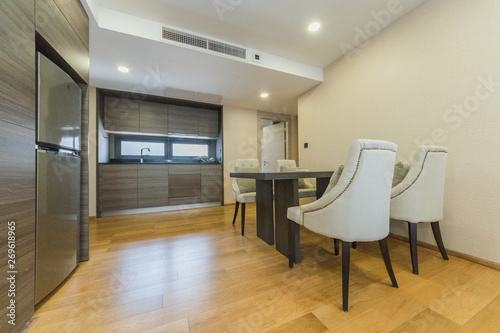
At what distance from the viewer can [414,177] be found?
137cm

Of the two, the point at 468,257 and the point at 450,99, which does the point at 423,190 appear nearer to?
the point at 468,257

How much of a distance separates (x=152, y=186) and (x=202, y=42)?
268 centimetres

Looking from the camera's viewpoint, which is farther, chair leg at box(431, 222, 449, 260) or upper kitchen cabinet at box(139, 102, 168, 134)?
upper kitchen cabinet at box(139, 102, 168, 134)

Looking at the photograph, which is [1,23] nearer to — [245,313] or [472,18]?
[245,313]

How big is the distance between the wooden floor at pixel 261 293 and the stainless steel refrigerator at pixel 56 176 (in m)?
0.19

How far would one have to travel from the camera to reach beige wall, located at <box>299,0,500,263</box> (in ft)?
4.56

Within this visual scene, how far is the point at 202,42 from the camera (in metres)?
2.10

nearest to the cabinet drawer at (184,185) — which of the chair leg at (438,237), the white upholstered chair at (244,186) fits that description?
the white upholstered chair at (244,186)

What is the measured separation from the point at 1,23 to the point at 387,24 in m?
3.19

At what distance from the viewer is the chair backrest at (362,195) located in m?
0.96

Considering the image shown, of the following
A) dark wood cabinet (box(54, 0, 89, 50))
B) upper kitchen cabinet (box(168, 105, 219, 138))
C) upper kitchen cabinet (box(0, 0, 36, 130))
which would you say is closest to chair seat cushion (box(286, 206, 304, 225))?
upper kitchen cabinet (box(0, 0, 36, 130))

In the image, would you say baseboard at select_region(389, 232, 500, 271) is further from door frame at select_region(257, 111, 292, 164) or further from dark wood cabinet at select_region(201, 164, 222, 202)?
dark wood cabinet at select_region(201, 164, 222, 202)

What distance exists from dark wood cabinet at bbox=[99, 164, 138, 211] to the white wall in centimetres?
182

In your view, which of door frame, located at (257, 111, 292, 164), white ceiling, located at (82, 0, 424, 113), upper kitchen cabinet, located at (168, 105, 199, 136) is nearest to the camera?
white ceiling, located at (82, 0, 424, 113)
